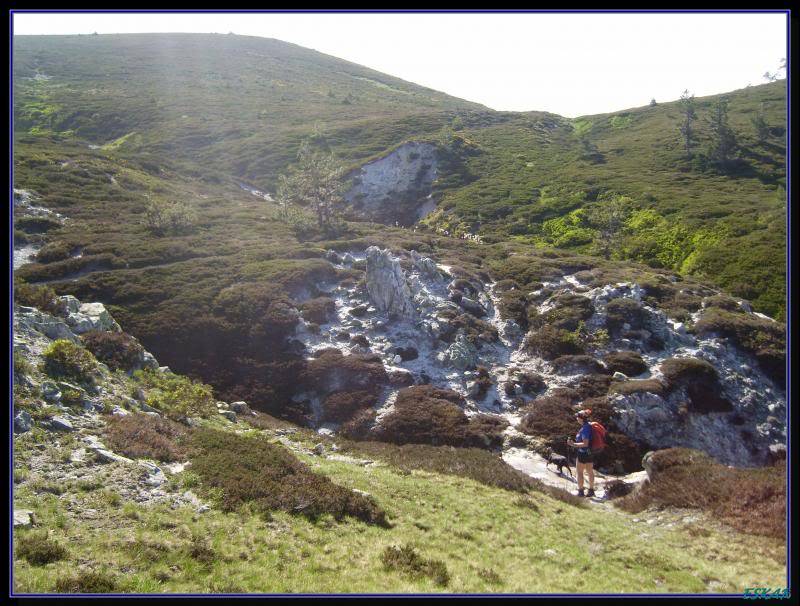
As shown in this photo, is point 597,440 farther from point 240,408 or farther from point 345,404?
point 240,408

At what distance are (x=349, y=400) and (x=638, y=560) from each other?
16.3 metres

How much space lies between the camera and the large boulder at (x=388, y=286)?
106ft

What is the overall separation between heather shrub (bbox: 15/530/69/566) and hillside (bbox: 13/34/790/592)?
0.44ft

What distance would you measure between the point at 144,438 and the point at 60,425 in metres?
2.39

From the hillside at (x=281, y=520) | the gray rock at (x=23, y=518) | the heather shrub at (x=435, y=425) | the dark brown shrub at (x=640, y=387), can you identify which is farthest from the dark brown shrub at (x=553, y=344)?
the gray rock at (x=23, y=518)

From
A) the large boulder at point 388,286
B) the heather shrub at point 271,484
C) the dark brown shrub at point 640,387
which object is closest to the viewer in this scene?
the heather shrub at point 271,484

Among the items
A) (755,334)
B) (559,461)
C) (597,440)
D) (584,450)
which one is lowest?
(559,461)

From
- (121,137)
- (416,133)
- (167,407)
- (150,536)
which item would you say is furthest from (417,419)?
(121,137)

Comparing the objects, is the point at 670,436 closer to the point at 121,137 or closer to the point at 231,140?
the point at 231,140

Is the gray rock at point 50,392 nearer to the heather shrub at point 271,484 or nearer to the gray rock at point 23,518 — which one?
the heather shrub at point 271,484

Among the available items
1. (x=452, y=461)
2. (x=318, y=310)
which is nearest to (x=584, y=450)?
(x=452, y=461)

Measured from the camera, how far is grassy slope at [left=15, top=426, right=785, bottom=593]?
939 centimetres

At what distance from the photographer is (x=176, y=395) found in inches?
803

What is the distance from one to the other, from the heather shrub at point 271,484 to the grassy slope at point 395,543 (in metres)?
0.51
